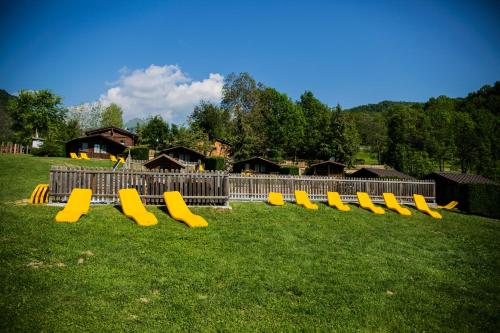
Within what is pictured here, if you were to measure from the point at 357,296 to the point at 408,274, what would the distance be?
8.67ft

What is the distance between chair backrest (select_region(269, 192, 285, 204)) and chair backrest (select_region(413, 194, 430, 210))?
9.35 m

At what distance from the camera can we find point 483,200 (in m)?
21.5

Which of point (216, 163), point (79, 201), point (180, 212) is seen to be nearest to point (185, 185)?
point (180, 212)

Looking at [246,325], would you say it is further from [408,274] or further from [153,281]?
[408,274]

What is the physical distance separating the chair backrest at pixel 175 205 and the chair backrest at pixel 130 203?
3.20ft

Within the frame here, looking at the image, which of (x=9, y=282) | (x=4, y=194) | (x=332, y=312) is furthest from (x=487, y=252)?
(x=4, y=194)

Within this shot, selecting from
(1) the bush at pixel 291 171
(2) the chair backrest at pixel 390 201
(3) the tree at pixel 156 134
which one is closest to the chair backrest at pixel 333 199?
(2) the chair backrest at pixel 390 201

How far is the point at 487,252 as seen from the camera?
38.8 feet

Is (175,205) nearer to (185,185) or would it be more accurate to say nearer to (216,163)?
(185,185)

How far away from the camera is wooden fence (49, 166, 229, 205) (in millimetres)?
11844

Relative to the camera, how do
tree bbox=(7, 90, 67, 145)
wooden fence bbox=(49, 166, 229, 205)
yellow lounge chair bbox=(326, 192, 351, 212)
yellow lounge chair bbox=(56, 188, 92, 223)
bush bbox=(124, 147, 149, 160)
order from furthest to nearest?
tree bbox=(7, 90, 67, 145), bush bbox=(124, 147, 149, 160), yellow lounge chair bbox=(326, 192, 351, 212), wooden fence bbox=(49, 166, 229, 205), yellow lounge chair bbox=(56, 188, 92, 223)

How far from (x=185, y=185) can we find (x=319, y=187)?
880 cm

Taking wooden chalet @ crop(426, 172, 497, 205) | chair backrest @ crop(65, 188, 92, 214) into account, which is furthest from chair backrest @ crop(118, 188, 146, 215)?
wooden chalet @ crop(426, 172, 497, 205)

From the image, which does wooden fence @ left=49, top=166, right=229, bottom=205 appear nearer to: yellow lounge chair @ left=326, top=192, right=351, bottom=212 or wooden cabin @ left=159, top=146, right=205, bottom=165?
yellow lounge chair @ left=326, top=192, right=351, bottom=212
